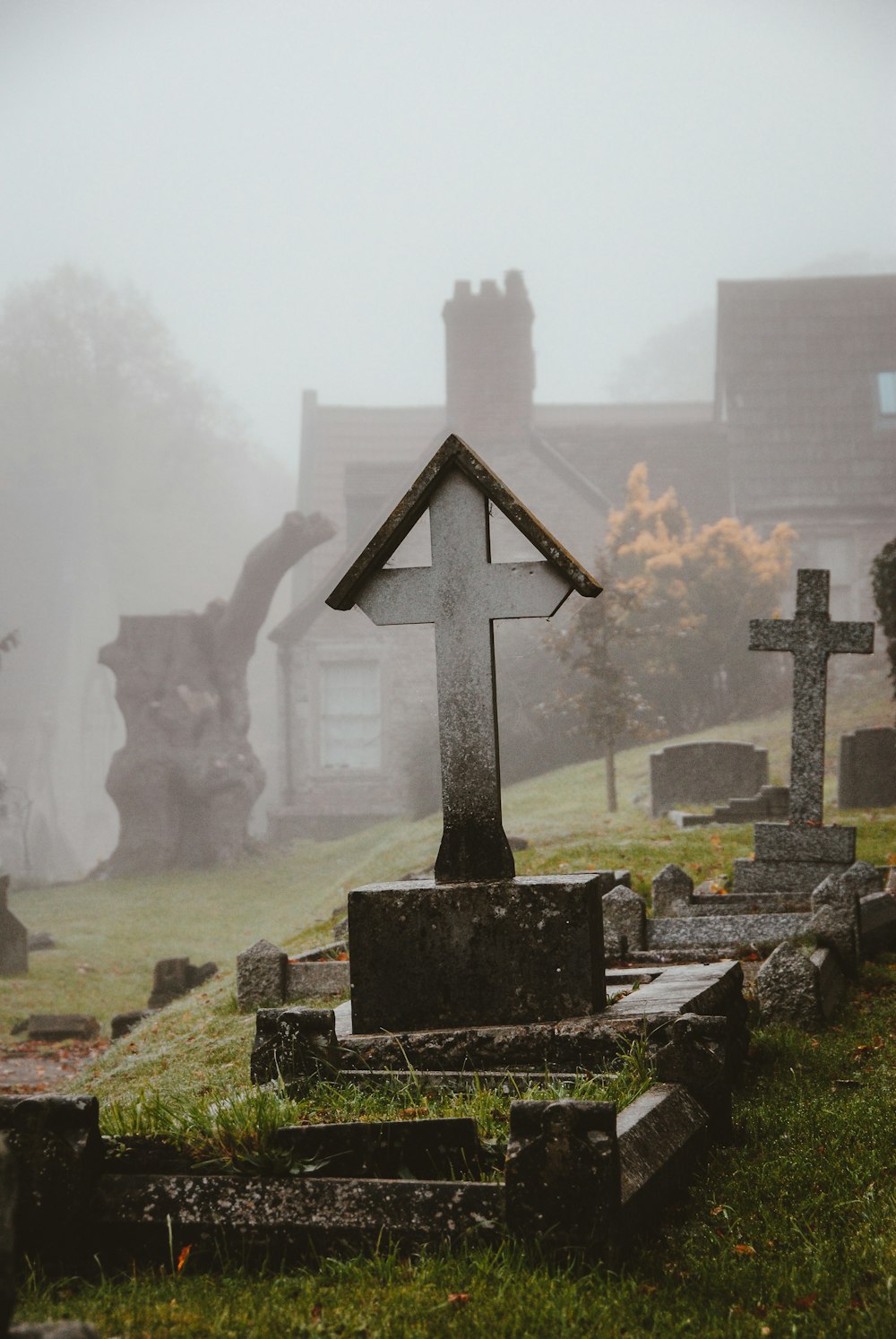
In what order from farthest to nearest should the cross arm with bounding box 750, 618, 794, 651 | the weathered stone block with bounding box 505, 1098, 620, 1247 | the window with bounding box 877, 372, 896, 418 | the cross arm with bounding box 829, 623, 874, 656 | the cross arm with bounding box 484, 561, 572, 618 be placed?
the window with bounding box 877, 372, 896, 418 → the cross arm with bounding box 750, 618, 794, 651 → the cross arm with bounding box 829, 623, 874, 656 → the cross arm with bounding box 484, 561, 572, 618 → the weathered stone block with bounding box 505, 1098, 620, 1247

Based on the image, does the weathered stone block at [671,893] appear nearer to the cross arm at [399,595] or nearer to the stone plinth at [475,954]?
the stone plinth at [475,954]

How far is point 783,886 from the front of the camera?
1066cm

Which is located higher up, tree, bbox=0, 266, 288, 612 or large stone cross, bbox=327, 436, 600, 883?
tree, bbox=0, 266, 288, 612

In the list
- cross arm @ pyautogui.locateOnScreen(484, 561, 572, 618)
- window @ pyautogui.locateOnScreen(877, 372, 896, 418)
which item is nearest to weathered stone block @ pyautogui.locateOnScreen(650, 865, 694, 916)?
cross arm @ pyautogui.locateOnScreen(484, 561, 572, 618)

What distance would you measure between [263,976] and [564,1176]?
601 cm

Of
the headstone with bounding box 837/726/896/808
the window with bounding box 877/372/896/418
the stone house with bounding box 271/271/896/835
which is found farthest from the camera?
the window with bounding box 877/372/896/418

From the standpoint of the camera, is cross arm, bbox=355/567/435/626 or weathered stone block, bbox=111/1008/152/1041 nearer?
cross arm, bbox=355/567/435/626

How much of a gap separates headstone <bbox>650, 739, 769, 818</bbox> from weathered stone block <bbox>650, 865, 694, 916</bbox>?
10.3 m

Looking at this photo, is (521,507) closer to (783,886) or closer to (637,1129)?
(637,1129)

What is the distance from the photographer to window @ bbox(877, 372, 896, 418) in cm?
4134

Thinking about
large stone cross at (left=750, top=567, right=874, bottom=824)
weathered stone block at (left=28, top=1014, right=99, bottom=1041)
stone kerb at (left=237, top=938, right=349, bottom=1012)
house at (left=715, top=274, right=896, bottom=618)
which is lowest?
weathered stone block at (left=28, top=1014, right=99, bottom=1041)

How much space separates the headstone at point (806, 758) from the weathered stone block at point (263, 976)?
154 inches

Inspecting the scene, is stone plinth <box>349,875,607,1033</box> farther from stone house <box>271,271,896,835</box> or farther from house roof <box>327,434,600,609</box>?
stone house <box>271,271,896,835</box>

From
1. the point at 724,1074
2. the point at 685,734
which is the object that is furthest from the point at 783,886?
the point at 685,734
